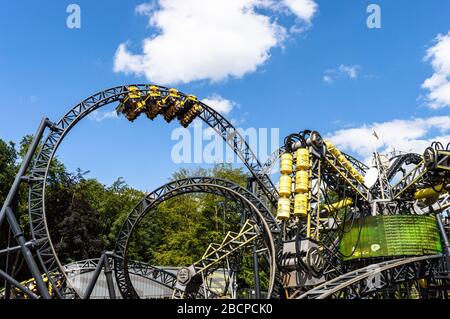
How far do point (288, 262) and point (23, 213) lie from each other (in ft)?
108

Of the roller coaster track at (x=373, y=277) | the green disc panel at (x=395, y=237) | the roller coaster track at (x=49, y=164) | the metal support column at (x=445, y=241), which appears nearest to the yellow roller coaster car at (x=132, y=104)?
the roller coaster track at (x=49, y=164)

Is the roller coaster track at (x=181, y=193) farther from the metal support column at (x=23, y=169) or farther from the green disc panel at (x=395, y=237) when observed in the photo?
the metal support column at (x=23, y=169)

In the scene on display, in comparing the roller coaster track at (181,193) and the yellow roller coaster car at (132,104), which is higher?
the yellow roller coaster car at (132,104)

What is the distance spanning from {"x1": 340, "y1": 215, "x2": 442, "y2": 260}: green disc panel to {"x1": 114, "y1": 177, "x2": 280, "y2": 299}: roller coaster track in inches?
147

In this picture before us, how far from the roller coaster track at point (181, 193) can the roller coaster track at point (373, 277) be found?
466 centimetres

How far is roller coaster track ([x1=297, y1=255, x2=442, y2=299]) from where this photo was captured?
13543 mm

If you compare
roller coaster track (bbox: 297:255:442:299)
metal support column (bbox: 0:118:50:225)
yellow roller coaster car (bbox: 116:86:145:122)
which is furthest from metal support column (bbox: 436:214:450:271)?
metal support column (bbox: 0:118:50:225)

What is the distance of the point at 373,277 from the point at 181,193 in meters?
10.3

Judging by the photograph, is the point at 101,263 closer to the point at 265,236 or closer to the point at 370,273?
the point at 265,236

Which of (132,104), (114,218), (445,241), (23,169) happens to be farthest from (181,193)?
(114,218)

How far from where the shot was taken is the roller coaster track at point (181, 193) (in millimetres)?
19375

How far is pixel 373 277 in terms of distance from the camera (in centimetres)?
1548
